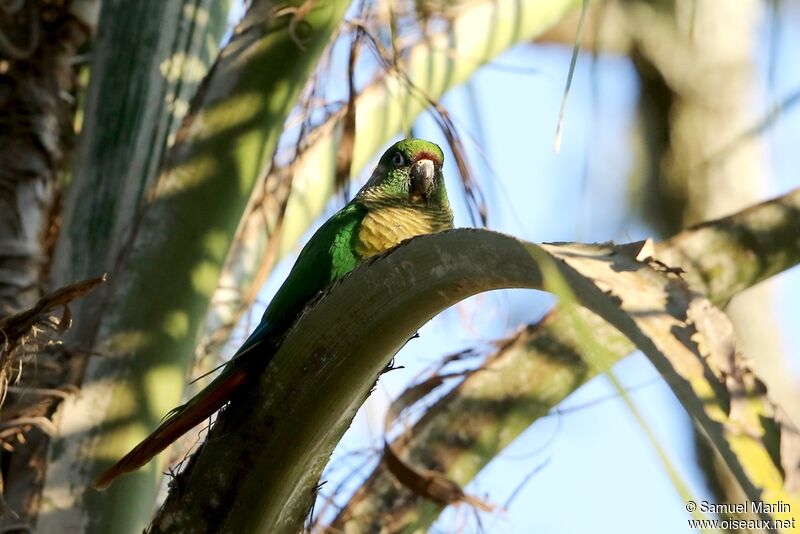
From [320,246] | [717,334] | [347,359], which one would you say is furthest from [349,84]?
[717,334]

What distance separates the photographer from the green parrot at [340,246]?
81.6 inches

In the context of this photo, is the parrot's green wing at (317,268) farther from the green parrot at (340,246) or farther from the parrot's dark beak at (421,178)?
the parrot's dark beak at (421,178)

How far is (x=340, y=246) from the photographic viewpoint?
9.09 ft

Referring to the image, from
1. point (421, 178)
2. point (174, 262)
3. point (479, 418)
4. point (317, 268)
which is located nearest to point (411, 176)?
point (421, 178)

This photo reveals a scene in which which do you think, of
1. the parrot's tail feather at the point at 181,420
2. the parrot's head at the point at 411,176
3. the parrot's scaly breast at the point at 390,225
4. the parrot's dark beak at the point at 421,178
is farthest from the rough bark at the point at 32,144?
the parrot's dark beak at the point at 421,178

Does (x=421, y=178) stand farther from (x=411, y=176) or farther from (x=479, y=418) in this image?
(x=479, y=418)

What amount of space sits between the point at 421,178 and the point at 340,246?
0.65 m

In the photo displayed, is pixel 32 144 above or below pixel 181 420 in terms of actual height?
above

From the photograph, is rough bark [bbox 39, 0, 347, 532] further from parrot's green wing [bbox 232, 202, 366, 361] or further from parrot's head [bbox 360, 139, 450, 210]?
parrot's head [bbox 360, 139, 450, 210]

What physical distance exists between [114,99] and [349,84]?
765 mm

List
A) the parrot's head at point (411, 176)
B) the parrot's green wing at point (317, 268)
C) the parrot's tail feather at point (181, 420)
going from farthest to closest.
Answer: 1. the parrot's head at point (411, 176)
2. the parrot's green wing at point (317, 268)
3. the parrot's tail feather at point (181, 420)

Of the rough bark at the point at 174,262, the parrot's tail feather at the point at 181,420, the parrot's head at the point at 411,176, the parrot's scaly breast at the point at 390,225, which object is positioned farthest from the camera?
the parrot's head at the point at 411,176

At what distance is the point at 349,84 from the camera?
262cm

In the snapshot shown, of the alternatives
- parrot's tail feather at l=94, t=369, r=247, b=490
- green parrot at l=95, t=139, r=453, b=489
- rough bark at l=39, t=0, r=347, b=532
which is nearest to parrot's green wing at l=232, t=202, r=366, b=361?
green parrot at l=95, t=139, r=453, b=489
